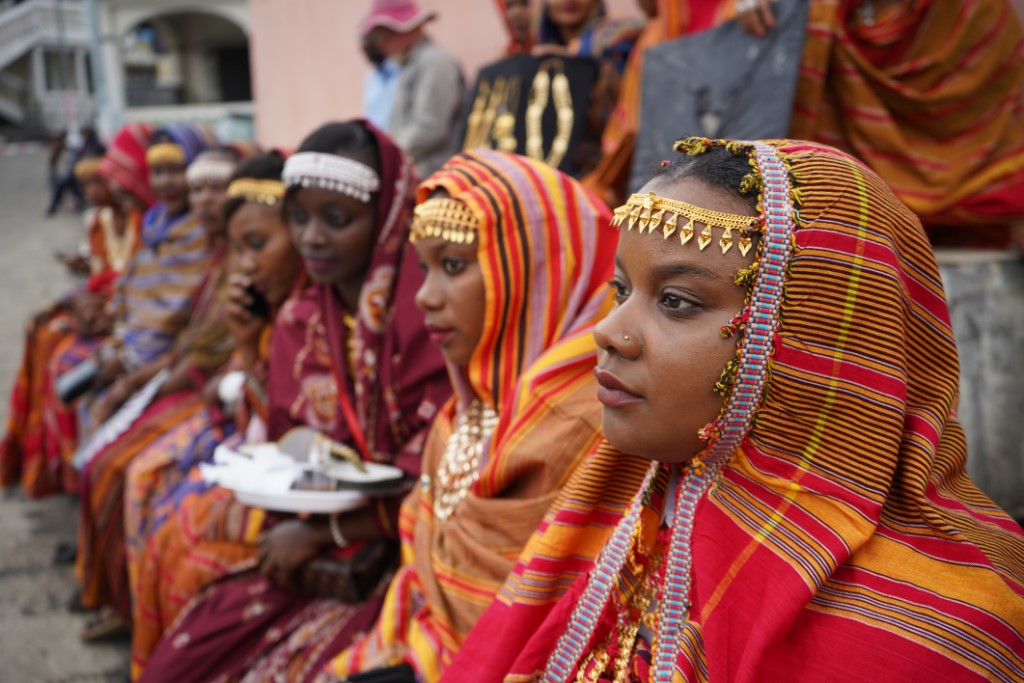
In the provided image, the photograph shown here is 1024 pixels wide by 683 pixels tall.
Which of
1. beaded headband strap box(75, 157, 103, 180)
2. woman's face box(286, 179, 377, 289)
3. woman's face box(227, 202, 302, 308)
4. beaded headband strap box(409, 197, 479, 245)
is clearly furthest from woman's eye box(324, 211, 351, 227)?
beaded headband strap box(75, 157, 103, 180)

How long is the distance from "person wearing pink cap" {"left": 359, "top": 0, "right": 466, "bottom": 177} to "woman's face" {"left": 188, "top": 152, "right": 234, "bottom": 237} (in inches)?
42.1

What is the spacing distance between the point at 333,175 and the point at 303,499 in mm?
1126

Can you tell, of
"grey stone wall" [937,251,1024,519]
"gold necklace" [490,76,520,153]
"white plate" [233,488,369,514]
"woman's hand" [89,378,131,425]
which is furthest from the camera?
"woman's hand" [89,378,131,425]

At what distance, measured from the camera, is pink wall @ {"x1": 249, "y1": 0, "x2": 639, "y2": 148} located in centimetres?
638

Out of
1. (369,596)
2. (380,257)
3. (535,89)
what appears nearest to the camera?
(369,596)

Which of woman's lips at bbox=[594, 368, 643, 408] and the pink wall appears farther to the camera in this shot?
the pink wall

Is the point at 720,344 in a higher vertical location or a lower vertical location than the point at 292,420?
higher

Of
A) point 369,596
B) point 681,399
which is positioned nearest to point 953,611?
point 681,399

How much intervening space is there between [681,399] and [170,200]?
16.2ft

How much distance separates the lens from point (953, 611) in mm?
1113

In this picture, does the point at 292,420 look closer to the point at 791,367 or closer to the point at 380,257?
the point at 380,257

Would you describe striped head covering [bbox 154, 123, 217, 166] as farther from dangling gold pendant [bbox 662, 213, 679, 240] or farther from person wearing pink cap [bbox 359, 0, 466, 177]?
dangling gold pendant [bbox 662, 213, 679, 240]

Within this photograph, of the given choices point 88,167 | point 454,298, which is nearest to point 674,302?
point 454,298

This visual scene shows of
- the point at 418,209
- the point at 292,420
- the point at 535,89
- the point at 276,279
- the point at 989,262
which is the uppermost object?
the point at 535,89
